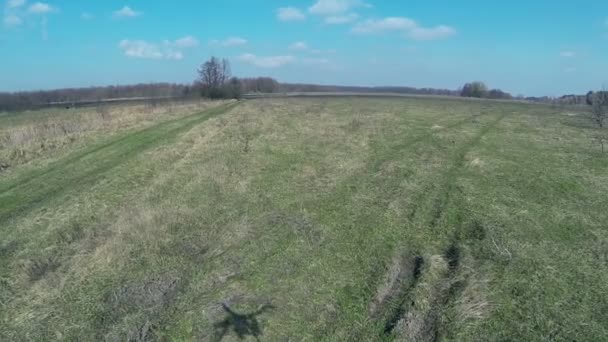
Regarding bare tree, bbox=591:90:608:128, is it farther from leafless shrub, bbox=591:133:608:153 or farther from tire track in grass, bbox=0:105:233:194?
tire track in grass, bbox=0:105:233:194

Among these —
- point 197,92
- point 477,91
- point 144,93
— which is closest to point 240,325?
point 197,92

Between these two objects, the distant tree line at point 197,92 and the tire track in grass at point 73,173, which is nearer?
the tire track in grass at point 73,173

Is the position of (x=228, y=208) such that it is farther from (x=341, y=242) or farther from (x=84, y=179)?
(x=84, y=179)

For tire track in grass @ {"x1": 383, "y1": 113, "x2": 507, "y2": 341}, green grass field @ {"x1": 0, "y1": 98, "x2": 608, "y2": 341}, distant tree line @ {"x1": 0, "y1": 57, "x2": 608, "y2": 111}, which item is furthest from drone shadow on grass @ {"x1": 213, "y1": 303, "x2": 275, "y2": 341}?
distant tree line @ {"x1": 0, "y1": 57, "x2": 608, "y2": 111}

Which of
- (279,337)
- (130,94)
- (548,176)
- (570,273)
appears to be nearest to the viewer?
(279,337)

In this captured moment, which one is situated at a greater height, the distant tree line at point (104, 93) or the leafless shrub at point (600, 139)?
the distant tree line at point (104, 93)

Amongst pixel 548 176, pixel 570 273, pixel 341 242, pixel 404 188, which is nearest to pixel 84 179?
pixel 341 242

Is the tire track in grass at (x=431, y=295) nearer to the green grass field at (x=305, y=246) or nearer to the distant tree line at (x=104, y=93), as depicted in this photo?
the green grass field at (x=305, y=246)

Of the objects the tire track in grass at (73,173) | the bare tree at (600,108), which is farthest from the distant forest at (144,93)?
the tire track in grass at (73,173)
